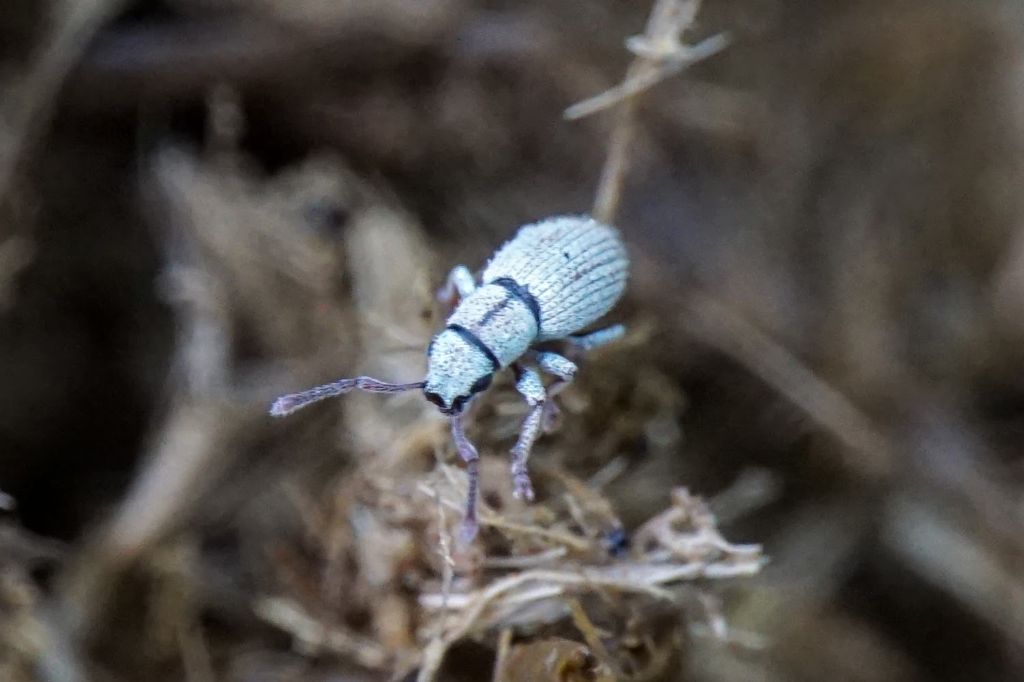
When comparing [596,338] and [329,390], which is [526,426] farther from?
[329,390]

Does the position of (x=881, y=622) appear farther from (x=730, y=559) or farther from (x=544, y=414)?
(x=544, y=414)

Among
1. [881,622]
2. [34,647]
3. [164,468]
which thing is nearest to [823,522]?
[881,622]

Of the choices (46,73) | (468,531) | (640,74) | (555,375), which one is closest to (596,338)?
(555,375)

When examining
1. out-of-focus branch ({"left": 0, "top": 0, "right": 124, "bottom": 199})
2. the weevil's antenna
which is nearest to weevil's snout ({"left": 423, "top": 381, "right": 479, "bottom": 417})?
the weevil's antenna

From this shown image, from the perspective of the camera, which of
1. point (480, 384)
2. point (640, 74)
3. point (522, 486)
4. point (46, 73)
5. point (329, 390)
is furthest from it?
point (46, 73)

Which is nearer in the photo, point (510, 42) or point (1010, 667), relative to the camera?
point (1010, 667)
